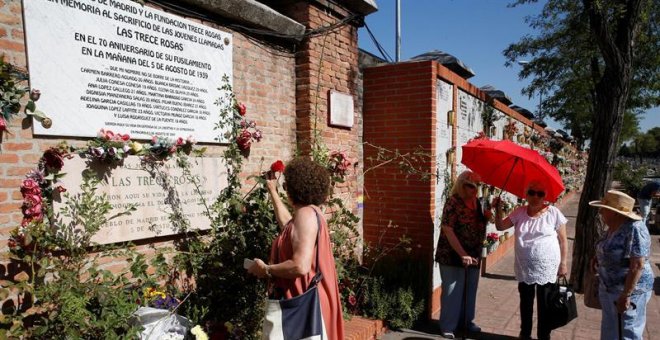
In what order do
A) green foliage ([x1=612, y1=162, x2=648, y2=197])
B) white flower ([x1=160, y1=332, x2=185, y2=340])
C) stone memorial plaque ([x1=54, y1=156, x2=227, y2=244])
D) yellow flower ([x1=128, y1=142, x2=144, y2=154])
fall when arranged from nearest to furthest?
white flower ([x1=160, y1=332, x2=185, y2=340])
stone memorial plaque ([x1=54, y1=156, x2=227, y2=244])
yellow flower ([x1=128, y1=142, x2=144, y2=154])
green foliage ([x1=612, y1=162, x2=648, y2=197])

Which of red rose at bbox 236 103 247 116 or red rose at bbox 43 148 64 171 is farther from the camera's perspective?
red rose at bbox 236 103 247 116

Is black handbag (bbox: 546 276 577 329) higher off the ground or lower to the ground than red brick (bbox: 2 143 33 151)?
lower

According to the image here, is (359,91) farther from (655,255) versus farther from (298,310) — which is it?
(655,255)

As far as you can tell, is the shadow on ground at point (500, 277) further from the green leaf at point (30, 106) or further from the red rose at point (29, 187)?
the green leaf at point (30, 106)

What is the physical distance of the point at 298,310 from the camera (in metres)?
2.38

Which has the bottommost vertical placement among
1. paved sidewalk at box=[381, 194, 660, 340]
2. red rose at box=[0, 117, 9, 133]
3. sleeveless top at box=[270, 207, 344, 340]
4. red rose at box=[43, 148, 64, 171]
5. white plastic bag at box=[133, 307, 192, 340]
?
paved sidewalk at box=[381, 194, 660, 340]

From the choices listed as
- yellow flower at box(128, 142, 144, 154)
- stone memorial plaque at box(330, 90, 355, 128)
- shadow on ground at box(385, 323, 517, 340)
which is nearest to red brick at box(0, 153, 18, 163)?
yellow flower at box(128, 142, 144, 154)

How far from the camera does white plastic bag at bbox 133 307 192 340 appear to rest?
98.5 inches

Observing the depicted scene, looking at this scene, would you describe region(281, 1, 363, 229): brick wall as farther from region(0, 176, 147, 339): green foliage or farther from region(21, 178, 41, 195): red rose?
region(21, 178, 41, 195): red rose

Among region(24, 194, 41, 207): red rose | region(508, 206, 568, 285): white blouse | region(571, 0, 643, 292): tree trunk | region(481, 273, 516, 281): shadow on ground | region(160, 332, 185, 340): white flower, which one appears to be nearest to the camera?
region(24, 194, 41, 207): red rose

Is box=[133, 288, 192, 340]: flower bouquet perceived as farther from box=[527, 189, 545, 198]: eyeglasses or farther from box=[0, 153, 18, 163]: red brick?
box=[527, 189, 545, 198]: eyeglasses

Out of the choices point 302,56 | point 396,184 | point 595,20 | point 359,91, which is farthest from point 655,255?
point 302,56

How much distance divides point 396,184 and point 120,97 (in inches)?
126

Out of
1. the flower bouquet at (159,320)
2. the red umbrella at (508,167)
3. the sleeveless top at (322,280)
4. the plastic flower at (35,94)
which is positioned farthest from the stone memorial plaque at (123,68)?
the red umbrella at (508,167)
